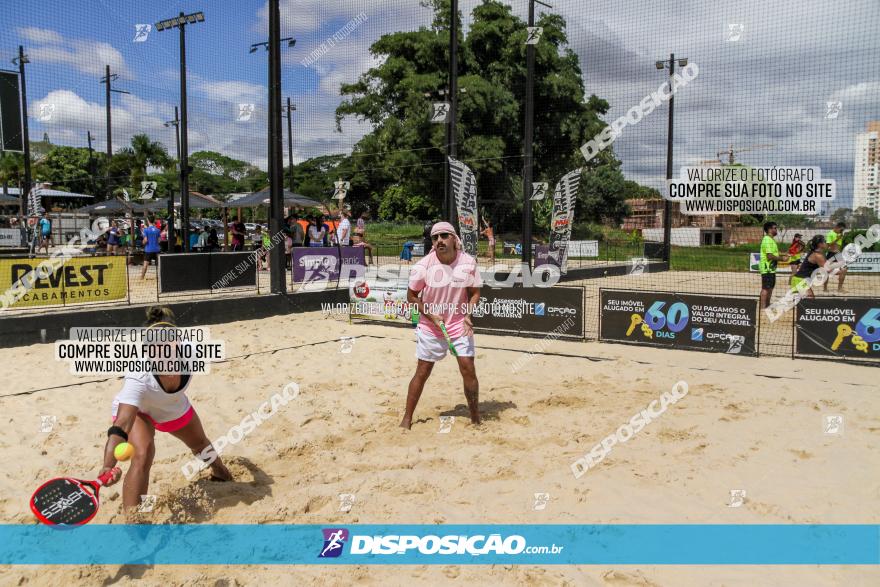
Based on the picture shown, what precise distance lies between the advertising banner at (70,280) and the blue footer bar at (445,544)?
6835 millimetres

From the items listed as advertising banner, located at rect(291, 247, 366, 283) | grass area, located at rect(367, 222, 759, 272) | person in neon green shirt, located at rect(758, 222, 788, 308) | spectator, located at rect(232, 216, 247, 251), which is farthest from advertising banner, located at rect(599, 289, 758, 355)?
grass area, located at rect(367, 222, 759, 272)

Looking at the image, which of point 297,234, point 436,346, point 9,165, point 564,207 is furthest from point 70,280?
point 9,165

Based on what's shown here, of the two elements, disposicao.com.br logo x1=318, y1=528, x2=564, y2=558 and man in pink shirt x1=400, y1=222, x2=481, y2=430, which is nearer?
disposicao.com.br logo x1=318, y1=528, x2=564, y2=558

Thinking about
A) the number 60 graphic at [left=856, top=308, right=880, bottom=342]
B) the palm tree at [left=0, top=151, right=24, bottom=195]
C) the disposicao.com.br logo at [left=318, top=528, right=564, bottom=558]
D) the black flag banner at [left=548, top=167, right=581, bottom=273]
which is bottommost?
the disposicao.com.br logo at [left=318, top=528, right=564, bottom=558]

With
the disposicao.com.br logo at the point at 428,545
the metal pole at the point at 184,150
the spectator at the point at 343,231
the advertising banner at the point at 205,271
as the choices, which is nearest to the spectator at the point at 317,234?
A: the spectator at the point at 343,231

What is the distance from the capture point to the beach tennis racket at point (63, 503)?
3.24 metres

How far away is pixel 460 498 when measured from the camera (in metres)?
4.44

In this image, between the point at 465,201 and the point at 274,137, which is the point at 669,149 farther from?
the point at 274,137

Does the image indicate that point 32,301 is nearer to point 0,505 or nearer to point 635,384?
point 0,505

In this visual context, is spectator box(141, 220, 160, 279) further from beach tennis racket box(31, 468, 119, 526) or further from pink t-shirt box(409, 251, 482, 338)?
beach tennis racket box(31, 468, 119, 526)

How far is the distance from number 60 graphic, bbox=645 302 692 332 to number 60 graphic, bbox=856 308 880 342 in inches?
84.3

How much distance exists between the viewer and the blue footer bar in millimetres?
3623

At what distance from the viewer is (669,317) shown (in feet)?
31.2

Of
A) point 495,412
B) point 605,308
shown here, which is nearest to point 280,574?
point 495,412
